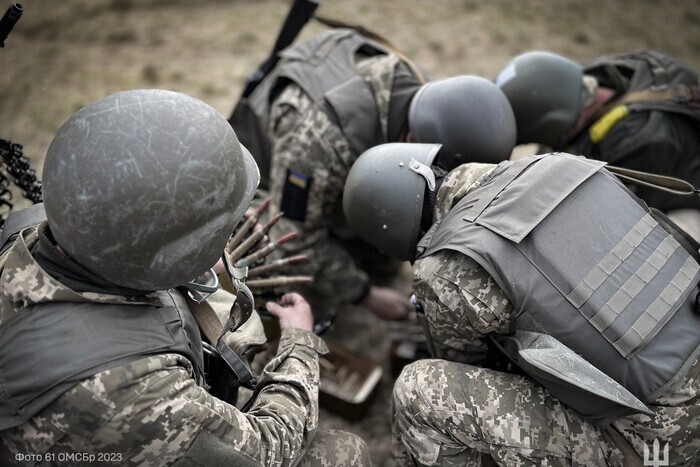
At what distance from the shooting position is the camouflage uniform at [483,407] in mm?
2252

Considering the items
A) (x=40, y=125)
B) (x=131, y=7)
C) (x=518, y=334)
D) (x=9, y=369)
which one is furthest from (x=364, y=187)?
(x=131, y=7)

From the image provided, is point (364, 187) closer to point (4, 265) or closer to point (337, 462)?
point (337, 462)

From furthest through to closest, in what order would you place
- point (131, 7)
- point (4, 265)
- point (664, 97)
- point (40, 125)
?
1. point (131, 7)
2. point (40, 125)
3. point (664, 97)
4. point (4, 265)

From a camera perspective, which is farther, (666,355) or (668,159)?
(668,159)

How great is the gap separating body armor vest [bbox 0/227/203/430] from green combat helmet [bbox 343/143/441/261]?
1.18 meters

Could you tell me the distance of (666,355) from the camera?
219 cm

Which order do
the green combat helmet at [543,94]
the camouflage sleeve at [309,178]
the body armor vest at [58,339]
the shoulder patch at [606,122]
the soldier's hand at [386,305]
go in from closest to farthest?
1. the body armor vest at [58,339]
2. the camouflage sleeve at [309,178]
3. the green combat helmet at [543,94]
4. the shoulder patch at [606,122]
5. the soldier's hand at [386,305]

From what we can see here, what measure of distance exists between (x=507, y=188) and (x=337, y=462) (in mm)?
1330

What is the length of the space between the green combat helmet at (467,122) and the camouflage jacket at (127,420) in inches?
66.3

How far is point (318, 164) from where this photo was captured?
3.34 meters

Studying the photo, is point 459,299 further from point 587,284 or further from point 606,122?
point 606,122

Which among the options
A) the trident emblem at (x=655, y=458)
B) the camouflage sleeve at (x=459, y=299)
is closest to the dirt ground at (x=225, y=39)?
the camouflage sleeve at (x=459, y=299)

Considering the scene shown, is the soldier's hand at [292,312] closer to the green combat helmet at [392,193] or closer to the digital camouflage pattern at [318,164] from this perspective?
the green combat helmet at [392,193]

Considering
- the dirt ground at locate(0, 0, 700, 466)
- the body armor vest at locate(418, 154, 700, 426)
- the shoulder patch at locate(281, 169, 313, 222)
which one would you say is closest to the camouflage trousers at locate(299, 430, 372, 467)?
the body armor vest at locate(418, 154, 700, 426)
